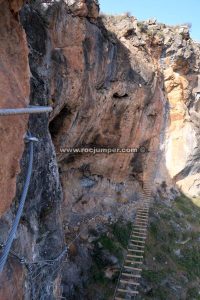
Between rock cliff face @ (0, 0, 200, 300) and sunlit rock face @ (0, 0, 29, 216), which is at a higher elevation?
sunlit rock face @ (0, 0, 29, 216)

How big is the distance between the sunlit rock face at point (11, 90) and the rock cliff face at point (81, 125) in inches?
0.6

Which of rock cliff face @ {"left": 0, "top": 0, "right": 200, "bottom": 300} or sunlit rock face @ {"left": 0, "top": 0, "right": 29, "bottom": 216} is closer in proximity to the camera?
sunlit rock face @ {"left": 0, "top": 0, "right": 29, "bottom": 216}

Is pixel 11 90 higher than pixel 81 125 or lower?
higher

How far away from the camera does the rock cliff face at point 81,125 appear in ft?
19.0

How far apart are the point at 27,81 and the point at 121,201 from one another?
14843mm

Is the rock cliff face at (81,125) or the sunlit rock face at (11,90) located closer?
the sunlit rock face at (11,90)

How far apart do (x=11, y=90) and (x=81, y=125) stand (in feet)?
29.0

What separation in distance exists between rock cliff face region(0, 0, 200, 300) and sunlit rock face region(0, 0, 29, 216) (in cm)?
1

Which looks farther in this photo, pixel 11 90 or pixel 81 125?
→ pixel 81 125

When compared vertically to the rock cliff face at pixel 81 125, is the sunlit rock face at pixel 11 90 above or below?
above

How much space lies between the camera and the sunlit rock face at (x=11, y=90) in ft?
16.6

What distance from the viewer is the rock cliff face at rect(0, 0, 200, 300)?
578 centimetres

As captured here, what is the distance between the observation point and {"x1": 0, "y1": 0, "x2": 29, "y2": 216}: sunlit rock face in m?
5.06

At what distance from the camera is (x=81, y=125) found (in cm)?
1403
